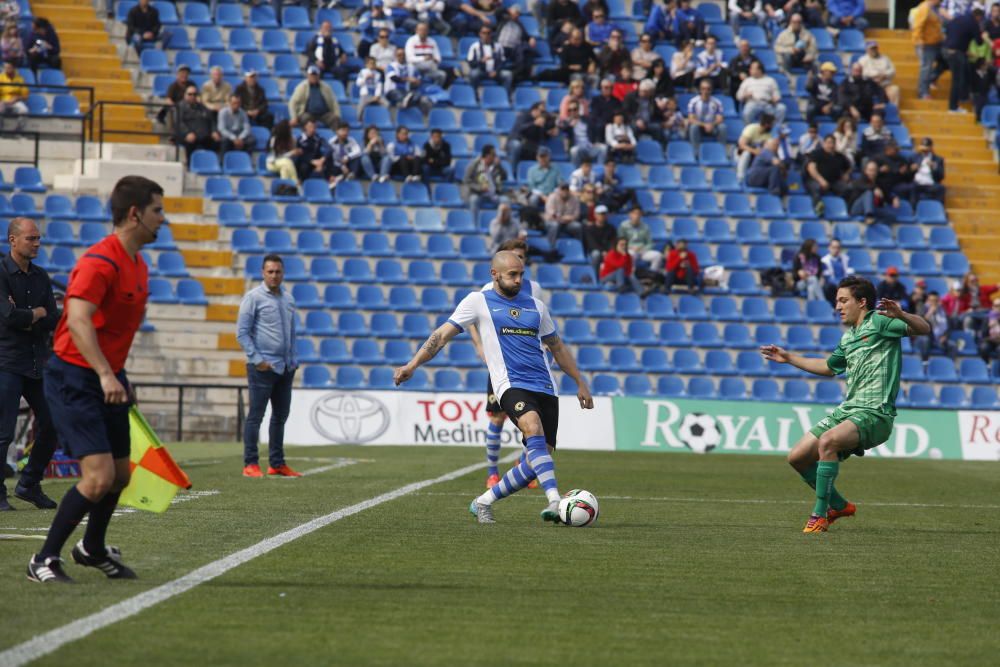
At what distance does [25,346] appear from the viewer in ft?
39.5

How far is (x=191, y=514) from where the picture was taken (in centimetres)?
1140

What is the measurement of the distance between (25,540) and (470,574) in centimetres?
300

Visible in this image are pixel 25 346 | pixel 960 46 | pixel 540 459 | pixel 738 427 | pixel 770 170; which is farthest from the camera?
pixel 960 46

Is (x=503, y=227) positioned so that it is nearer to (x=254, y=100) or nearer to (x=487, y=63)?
(x=487, y=63)

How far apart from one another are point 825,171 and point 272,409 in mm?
18015

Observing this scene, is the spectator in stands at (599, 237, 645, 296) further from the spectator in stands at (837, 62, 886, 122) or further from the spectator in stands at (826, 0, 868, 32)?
the spectator in stands at (826, 0, 868, 32)

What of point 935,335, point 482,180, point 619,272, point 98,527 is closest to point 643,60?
point 482,180

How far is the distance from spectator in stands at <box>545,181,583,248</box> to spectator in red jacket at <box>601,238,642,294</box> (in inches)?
39.7

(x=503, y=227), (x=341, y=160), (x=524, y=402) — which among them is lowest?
(x=524, y=402)

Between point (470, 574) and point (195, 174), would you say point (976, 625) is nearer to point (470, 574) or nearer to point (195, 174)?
point (470, 574)

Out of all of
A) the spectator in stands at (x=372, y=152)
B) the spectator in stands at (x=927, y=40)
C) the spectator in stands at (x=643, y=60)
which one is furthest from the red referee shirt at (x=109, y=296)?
the spectator in stands at (x=927, y=40)

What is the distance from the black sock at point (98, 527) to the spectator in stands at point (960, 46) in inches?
1188

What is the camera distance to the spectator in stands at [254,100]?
30328 mm

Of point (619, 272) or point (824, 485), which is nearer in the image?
point (824, 485)
